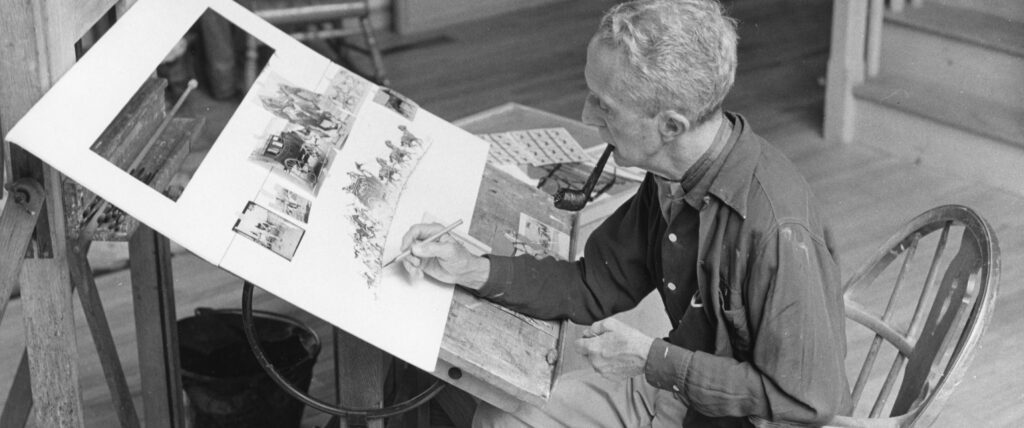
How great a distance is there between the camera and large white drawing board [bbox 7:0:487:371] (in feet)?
4.97

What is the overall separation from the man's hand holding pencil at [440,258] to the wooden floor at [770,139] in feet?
3.83

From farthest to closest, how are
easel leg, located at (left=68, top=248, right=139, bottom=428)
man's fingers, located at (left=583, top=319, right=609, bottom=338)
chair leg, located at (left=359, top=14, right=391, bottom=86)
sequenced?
1. chair leg, located at (left=359, top=14, right=391, bottom=86)
2. easel leg, located at (left=68, top=248, right=139, bottom=428)
3. man's fingers, located at (left=583, top=319, right=609, bottom=338)

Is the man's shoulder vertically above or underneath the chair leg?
above

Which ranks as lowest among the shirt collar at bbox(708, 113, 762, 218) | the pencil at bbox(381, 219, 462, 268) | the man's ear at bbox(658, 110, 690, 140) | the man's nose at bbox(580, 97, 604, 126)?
the pencil at bbox(381, 219, 462, 268)

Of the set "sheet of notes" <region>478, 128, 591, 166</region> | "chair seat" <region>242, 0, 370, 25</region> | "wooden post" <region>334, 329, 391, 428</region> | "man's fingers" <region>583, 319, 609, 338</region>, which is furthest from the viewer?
"chair seat" <region>242, 0, 370, 25</region>

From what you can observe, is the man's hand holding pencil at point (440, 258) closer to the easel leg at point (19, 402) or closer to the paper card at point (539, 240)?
the paper card at point (539, 240)

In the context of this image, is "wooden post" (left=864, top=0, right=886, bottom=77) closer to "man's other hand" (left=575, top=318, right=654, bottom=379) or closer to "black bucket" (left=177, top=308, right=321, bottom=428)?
"black bucket" (left=177, top=308, right=321, bottom=428)

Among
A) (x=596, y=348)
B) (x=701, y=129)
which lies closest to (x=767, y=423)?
(x=596, y=348)

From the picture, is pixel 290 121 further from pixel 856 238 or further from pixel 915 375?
pixel 856 238

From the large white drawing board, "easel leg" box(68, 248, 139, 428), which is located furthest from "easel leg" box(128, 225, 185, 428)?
the large white drawing board

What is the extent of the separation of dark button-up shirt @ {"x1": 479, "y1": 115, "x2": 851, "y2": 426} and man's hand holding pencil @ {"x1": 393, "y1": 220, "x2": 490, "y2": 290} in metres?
0.03

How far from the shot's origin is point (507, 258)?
6.10 feet

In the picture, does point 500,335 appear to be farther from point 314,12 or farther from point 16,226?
point 314,12

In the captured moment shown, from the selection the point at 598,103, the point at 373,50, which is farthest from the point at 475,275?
the point at 373,50
